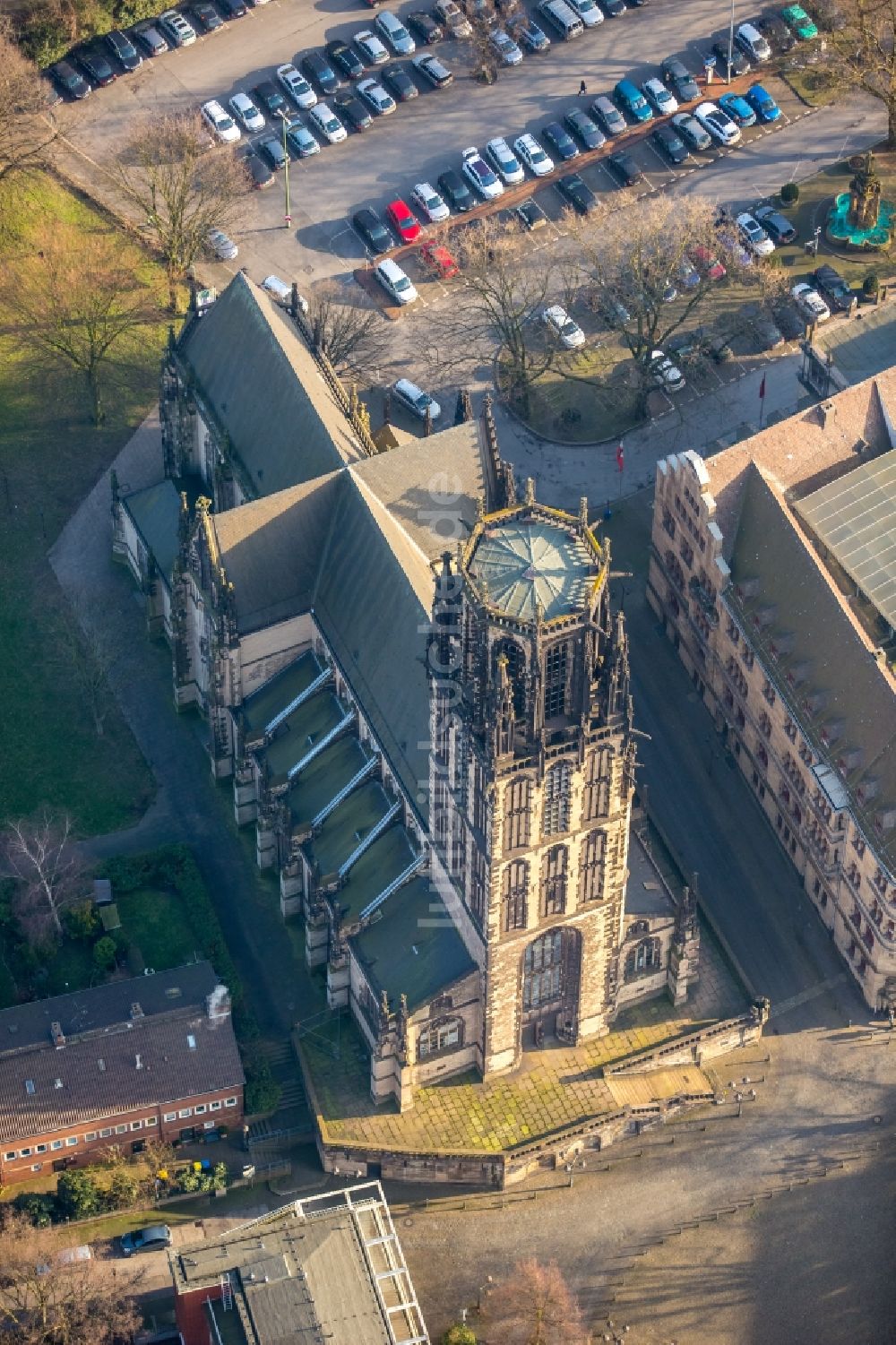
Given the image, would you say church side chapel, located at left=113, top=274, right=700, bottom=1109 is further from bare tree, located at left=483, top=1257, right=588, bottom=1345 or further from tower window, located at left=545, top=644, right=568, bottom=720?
bare tree, located at left=483, top=1257, right=588, bottom=1345

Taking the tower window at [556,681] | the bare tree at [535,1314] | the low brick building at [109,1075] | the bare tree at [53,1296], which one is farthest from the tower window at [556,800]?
the bare tree at [53,1296]

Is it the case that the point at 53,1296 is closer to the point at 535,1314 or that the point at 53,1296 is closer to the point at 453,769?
the point at 535,1314

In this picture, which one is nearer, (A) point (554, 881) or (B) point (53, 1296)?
(A) point (554, 881)

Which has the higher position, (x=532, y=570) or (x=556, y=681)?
(x=532, y=570)

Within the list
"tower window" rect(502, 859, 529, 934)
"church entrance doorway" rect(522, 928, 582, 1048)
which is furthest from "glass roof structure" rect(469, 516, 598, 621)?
"church entrance doorway" rect(522, 928, 582, 1048)

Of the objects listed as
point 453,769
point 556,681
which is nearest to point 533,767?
point 556,681

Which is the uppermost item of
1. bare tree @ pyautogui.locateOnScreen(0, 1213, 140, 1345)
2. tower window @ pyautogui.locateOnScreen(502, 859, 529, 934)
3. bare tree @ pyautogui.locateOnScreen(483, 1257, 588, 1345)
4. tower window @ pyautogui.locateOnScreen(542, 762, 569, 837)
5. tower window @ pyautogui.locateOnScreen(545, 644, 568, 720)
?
tower window @ pyautogui.locateOnScreen(545, 644, 568, 720)
